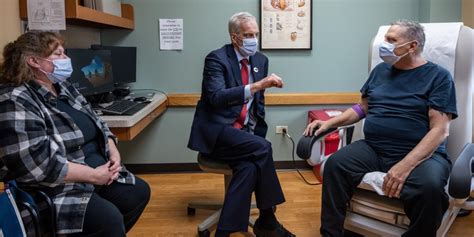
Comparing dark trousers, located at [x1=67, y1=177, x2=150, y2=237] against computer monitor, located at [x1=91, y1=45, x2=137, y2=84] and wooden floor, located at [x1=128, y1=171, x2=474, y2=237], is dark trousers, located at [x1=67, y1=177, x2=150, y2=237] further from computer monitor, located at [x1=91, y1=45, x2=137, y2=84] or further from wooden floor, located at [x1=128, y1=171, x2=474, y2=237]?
computer monitor, located at [x1=91, y1=45, x2=137, y2=84]

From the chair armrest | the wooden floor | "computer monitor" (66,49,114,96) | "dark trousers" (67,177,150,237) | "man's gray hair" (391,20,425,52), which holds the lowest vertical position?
the wooden floor

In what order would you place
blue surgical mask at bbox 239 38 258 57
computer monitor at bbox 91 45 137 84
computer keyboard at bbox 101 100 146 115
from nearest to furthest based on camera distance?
1. blue surgical mask at bbox 239 38 258 57
2. computer keyboard at bbox 101 100 146 115
3. computer monitor at bbox 91 45 137 84

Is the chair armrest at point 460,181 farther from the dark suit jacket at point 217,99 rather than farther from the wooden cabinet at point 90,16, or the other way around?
the wooden cabinet at point 90,16

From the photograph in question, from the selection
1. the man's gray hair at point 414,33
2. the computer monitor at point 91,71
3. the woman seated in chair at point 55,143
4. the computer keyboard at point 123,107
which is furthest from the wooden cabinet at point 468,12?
the woman seated in chair at point 55,143

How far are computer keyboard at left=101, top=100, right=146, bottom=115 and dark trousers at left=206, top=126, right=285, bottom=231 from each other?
0.61 meters

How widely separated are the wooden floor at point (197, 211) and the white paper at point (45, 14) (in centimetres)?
117

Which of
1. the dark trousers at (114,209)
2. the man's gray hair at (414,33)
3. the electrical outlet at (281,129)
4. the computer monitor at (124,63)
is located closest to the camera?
the dark trousers at (114,209)

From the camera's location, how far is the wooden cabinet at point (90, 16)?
82.5 inches

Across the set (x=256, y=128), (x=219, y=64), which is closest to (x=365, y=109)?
(x=256, y=128)

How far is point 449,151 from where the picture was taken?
2023 millimetres

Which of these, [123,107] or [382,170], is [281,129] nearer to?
[123,107]

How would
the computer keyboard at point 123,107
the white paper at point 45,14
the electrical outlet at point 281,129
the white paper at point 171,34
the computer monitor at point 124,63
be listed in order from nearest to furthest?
the white paper at point 45,14 < the computer keyboard at point 123,107 < the computer monitor at point 124,63 < the white paper at point 171,34 < the electrical outlet at point 281,129

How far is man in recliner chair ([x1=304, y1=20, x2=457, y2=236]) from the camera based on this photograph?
1719 millimetres

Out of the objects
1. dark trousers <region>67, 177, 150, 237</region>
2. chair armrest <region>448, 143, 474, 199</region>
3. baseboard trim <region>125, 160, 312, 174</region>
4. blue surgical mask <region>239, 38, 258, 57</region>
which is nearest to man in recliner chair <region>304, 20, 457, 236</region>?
chair armrest <region>448, 143, 474, 199</region>
